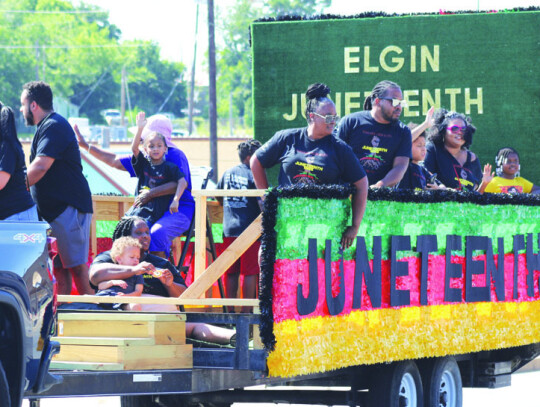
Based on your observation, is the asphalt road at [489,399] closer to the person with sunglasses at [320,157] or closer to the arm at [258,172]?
the arm at [258,172]

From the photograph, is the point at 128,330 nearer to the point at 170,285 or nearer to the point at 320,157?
the point at 170,285

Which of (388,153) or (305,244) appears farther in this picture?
(388,153)

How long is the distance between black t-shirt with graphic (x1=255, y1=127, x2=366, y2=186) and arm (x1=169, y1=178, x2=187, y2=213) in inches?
44.4

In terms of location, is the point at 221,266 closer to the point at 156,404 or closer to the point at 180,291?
the point at 180,291

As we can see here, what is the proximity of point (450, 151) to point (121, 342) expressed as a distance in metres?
4.90

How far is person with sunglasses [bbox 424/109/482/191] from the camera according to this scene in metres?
11.2

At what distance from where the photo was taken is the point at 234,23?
133000 mm

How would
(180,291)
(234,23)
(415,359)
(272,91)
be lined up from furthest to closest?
(234,23)
(272,91)
(415,359)
(180,291)

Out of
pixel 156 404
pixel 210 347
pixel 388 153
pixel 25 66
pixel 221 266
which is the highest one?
pixel 25 66

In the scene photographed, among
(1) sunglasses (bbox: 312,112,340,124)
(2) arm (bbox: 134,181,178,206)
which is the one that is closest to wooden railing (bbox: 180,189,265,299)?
(1) sunglasses (bbox: 312,112,340,124)

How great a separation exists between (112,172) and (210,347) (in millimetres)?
20166

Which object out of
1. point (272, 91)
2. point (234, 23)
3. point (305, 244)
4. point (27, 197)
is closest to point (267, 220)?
point (305, 244)

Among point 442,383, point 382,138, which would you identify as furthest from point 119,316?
point 442,383

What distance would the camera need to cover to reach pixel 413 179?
10.5 metres
